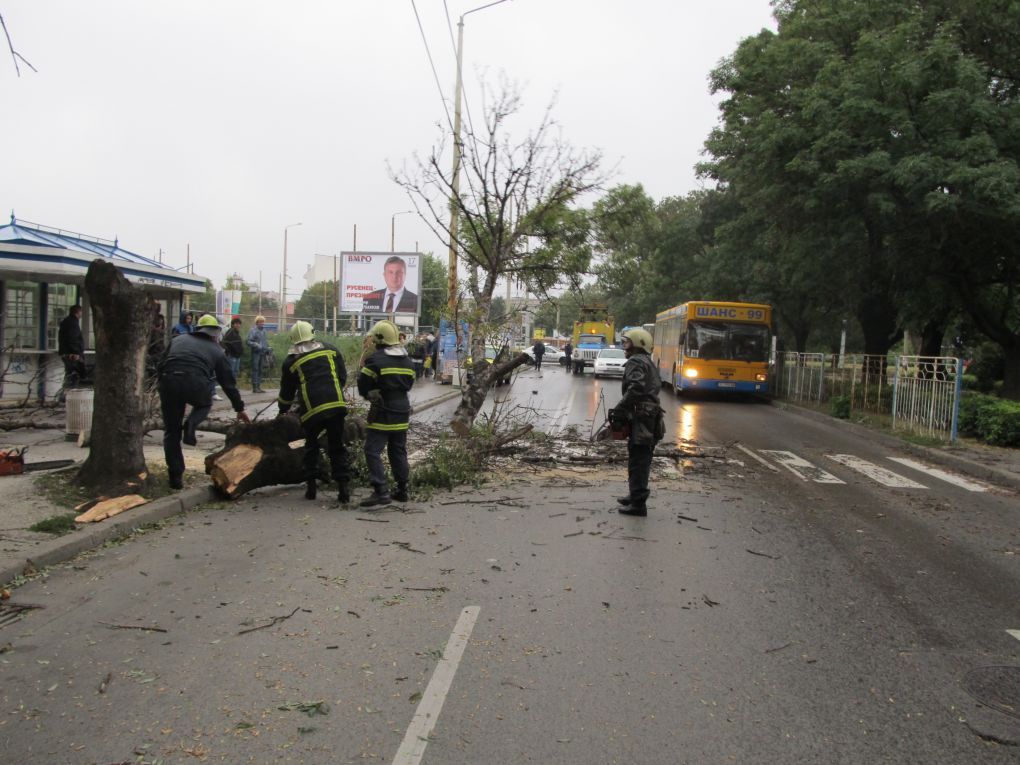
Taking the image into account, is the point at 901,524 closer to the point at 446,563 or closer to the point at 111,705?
the point at 446,563

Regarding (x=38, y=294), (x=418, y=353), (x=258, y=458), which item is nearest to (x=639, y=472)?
(x=258, y=458)

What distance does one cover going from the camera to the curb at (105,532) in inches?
216

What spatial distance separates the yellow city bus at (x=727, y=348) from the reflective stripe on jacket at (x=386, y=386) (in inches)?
693

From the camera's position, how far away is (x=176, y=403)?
7.85 meters

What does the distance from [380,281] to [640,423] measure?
26.6 metres

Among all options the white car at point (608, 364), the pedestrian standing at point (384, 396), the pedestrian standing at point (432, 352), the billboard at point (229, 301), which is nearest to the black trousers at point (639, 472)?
the pedestrian standing at point (384, 396)

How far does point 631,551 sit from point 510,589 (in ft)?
4.73

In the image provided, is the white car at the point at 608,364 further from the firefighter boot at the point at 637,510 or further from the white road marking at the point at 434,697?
the white road marking at the point at 434,697

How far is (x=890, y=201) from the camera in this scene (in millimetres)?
16250

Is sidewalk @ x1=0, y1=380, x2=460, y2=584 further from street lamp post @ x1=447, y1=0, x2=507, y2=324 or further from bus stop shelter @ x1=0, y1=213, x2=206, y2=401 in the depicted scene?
street lamp post @ x1=447, y1=0, x2=507, y2=324

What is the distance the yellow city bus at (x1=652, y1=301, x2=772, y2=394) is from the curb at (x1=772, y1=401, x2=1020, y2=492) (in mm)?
5141

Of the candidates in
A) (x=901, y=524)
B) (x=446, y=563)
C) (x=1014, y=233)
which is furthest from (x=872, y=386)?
(x=446, y=563)

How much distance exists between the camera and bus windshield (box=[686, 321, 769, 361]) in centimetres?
2431

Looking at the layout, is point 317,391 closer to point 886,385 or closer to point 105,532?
point 105,532
